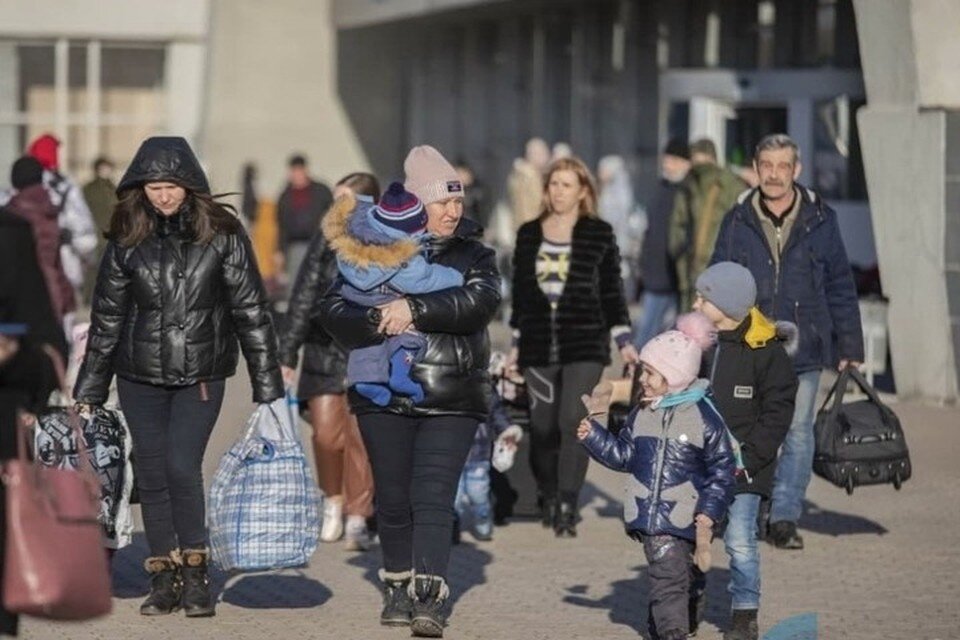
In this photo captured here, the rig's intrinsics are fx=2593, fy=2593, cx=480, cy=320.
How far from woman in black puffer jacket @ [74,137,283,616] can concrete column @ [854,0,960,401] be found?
815 cm

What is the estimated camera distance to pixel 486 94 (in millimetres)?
36188

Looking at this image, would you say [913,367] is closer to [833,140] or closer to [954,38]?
[954,38]

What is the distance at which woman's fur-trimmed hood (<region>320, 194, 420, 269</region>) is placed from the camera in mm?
9164

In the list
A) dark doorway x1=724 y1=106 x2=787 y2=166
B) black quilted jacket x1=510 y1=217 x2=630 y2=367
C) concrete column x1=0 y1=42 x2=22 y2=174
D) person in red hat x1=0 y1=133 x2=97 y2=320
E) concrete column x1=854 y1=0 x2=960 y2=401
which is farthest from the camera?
concrete column x1=0 y1=42 x2=22 y2=174

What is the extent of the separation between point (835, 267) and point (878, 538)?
134 centimetres

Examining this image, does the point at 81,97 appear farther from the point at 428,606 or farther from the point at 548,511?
the point at 428,606

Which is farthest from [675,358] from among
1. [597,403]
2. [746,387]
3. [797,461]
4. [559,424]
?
[559,424]

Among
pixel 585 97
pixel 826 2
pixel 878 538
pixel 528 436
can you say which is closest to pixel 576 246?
pixel 528 436

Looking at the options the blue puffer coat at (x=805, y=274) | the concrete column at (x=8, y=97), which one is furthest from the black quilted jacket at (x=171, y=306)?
the concrete column at (x=8, y=97)

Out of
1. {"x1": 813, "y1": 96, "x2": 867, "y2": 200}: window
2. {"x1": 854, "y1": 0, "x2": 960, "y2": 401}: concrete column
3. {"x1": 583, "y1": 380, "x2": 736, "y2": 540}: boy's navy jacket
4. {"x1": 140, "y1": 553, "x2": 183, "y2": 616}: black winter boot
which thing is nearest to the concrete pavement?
{"x1": 140, "y1": 553, "x2": 183, "y2": 616}: black winter boot

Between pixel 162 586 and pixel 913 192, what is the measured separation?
8.64 m

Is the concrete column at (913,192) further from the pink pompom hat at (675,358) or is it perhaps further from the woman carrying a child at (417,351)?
the pink pompom hat at (675,358)

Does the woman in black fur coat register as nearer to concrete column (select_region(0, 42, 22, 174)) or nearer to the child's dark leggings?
the child's dark leggings

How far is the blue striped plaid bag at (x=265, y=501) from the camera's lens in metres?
9.78
